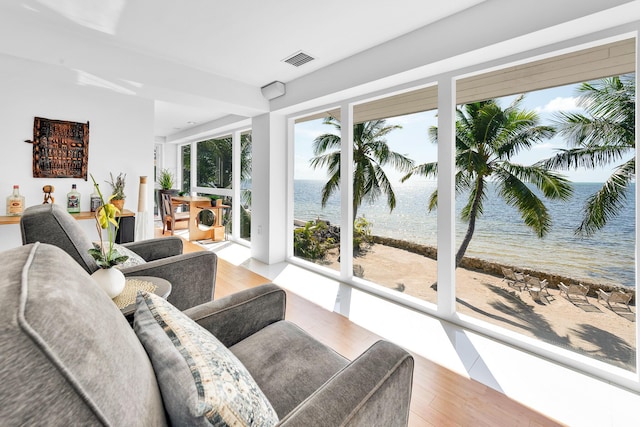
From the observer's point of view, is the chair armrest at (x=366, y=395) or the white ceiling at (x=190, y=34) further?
the white ceiling at (x=190, y=34)

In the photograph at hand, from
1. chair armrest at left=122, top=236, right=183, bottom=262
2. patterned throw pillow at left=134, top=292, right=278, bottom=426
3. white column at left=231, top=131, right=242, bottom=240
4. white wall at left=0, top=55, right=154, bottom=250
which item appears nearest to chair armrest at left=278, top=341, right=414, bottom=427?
patterned throw pillow at left=134, top=292, right=278, bottom=426

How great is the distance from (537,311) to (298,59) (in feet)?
10.2

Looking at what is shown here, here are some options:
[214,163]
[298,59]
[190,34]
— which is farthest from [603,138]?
[214,163]

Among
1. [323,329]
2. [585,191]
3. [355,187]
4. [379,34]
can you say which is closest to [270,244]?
[355,187]

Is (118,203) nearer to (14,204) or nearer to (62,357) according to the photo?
(14,204)

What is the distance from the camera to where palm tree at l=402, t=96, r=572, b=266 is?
2.20 m

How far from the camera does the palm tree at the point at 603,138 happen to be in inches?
74.4

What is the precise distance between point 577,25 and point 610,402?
223cm

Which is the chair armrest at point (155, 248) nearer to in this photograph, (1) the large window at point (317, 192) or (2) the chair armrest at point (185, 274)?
(2) the chair armrest at point (185, 274)

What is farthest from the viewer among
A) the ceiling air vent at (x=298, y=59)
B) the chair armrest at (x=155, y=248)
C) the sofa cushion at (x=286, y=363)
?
the ceiling air vent at (x=298, y=59)

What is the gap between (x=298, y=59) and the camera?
10.2ft

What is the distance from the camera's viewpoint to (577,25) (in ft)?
6.08

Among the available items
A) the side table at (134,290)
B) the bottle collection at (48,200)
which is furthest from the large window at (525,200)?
the bottle collection at (48,200)

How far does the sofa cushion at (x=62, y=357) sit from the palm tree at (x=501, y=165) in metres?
2.55
